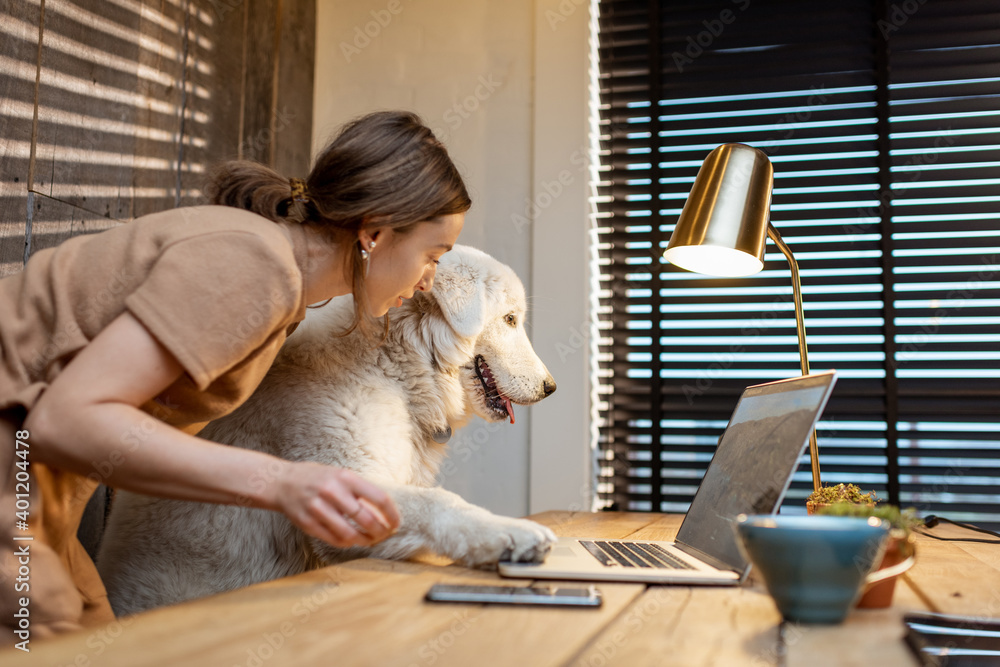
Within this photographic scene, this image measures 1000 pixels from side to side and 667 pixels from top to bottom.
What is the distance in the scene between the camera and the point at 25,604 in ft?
2.57

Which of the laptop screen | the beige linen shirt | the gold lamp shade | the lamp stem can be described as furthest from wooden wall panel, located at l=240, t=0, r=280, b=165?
the laptop screen

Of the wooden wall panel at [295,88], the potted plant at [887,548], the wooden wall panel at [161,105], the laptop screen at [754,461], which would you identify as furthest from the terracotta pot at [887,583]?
the wooden wall panel at [295,88]

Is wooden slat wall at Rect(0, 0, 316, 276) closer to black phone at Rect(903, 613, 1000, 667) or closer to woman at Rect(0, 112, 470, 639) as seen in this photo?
woman at Rect(0, 112, 470, 639)

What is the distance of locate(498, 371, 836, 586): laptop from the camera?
82 centimetres

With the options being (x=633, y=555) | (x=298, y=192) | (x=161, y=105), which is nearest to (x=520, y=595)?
(x=633, y=555)

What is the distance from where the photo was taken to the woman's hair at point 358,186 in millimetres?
1040

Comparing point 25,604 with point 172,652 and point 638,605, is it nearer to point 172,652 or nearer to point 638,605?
point 172,652

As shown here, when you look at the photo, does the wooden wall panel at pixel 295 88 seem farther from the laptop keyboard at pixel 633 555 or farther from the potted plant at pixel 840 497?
the potted plant at pixel 840 497

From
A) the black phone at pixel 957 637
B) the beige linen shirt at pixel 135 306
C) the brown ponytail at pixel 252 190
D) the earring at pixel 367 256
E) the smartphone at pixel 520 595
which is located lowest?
the black phone at pixel 957 637

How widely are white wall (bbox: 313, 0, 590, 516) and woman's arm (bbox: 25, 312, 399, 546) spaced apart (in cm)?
154

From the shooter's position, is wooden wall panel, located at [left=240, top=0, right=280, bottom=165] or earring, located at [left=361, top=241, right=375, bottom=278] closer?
earring, located at [left=361, top=241, right=375, bottom=278]

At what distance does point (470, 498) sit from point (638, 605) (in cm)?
166

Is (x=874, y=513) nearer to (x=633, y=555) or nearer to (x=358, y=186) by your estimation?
(x=633, y=555)

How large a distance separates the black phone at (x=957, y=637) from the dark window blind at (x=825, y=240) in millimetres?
1358
